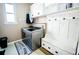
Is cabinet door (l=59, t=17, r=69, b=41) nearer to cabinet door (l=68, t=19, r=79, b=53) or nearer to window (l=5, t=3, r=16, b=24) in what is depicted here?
cabinet door (l=68, t=19, r=79, b=53)

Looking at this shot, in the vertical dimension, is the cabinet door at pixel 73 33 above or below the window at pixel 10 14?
below

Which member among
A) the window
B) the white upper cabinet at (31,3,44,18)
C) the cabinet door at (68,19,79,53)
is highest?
the white upper cabinet at (31,3,44,18)

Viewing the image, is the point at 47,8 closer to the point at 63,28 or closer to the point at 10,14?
the point at 63,28

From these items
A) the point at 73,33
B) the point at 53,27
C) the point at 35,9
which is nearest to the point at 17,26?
the point at 35,9

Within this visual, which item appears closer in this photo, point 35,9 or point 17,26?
point 17,26

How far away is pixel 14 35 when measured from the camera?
947mm

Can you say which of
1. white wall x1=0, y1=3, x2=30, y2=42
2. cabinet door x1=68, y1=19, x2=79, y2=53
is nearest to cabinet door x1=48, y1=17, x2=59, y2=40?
cabinet door x1=68, y1=19, x2=79, y2=53

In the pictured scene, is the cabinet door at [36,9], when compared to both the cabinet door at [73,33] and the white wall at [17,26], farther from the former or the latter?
the cabinet door at [73,33]

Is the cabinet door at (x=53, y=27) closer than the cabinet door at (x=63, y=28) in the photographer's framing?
No

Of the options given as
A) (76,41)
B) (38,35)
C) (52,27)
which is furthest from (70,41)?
(38,35)

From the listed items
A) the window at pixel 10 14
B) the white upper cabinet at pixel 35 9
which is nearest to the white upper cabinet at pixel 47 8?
the white upper cabinet at pixel 35 9

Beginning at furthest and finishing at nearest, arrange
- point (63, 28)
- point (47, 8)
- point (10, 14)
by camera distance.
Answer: point (47, 8), point (63, 28), point (10, 14)

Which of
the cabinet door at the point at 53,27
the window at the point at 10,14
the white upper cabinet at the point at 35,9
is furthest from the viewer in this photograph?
the cabinet door at the point at 53,27
